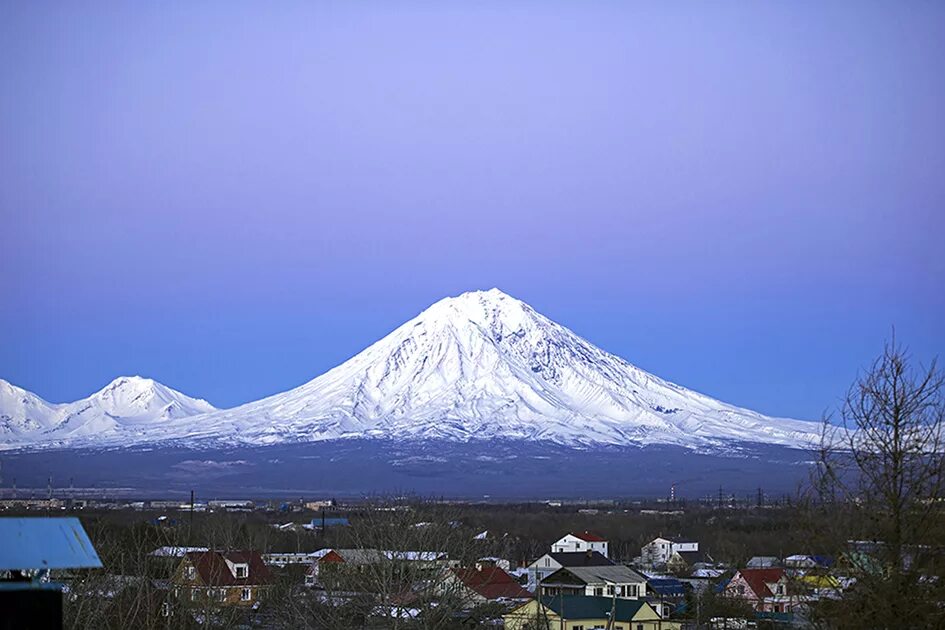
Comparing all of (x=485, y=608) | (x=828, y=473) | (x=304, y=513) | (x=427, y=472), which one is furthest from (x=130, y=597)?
(x=427, y=472)

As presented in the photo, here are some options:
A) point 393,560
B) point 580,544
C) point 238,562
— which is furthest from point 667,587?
point 393,560

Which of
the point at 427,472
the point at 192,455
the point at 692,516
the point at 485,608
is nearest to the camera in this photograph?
the point at 485,608

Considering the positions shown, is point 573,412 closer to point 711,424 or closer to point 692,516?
point 711,424

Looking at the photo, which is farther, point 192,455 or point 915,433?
point 192,455

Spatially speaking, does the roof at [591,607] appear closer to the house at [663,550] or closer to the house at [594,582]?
the house at [594,582]

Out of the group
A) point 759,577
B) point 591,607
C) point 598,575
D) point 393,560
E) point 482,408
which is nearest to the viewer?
point 393,560

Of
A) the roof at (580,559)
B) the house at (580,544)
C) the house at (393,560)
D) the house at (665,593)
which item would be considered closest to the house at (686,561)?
the house at (580,544)

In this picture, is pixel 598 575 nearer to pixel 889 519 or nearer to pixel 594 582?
pixel 594 582
